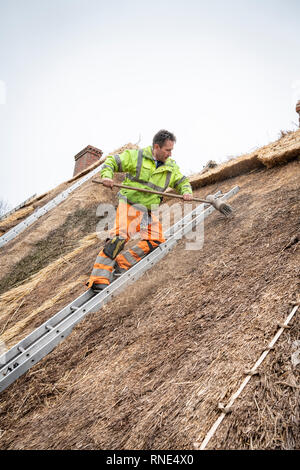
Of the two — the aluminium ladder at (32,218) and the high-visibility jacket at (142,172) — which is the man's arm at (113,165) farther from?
the aluminium ladder at (32,218)

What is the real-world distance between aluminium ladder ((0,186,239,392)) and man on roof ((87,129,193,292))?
142mm

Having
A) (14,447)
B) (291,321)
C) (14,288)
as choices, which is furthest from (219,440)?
(14,288)

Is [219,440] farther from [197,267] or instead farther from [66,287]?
[66,287]

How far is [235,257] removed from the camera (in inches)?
106

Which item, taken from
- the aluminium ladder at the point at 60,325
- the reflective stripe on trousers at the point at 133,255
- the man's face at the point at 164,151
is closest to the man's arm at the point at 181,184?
the man's face at the point at 164,151

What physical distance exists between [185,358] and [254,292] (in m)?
0.72

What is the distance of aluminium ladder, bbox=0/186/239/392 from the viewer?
7.37 ft

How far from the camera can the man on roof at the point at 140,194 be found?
321 cm

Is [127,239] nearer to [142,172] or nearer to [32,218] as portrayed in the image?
[142,172]

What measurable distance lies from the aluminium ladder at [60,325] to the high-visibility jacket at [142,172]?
2.13 feet

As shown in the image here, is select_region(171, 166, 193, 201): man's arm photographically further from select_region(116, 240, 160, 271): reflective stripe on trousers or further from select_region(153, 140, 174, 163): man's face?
select_region(116, 240, 160, 271): reflective stripe on trousers

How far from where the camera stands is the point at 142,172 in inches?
133

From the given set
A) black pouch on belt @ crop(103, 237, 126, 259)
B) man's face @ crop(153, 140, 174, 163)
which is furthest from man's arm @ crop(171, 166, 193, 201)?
black pouch on belt @ crop(103, 237, 126, 259)

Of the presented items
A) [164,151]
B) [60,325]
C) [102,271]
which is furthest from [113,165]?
[60,325]
